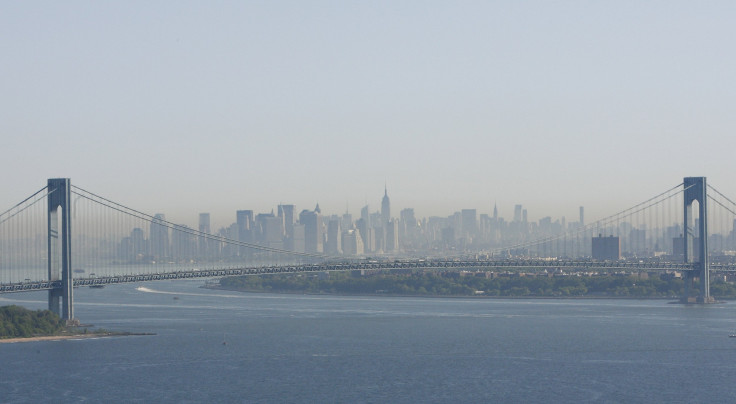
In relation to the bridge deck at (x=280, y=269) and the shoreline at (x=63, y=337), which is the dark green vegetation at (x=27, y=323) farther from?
the bridge deck at (x=280, y=269)

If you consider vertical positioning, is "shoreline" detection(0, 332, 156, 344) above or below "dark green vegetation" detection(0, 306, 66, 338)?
below

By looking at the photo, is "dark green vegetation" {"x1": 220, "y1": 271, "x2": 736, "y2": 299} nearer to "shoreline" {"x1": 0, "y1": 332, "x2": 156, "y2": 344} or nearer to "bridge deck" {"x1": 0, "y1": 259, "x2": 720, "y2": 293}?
"bridge deck" {"x1": 0, "y1": 259, "x2": 720, "y2": 293}

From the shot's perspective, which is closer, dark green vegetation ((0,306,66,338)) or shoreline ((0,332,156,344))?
shoreline ((0,332,156,344))

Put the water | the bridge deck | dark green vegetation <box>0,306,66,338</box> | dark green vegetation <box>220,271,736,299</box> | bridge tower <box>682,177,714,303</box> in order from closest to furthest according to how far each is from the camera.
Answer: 1. the water
2. dark green vegetation <box>0,306,66,338</box>
3. the bridge deck
4. bridge tower <box>682,177,714,303</box>
5. dark green vegetation <box>220,271,736,299</box>

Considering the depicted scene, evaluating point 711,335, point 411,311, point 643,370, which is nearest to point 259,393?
point 643,370

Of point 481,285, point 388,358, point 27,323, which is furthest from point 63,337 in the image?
point 481,285

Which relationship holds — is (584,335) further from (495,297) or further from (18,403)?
(495,297)

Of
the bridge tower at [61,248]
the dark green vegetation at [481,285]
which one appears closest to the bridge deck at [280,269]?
the bridge tower at [61,248]

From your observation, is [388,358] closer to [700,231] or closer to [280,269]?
[280,269]

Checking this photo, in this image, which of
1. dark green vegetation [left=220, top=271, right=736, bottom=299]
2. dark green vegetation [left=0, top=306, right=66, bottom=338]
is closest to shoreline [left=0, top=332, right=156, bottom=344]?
dark green vegetation [left=0, top=306, right=66, bottom=338]
